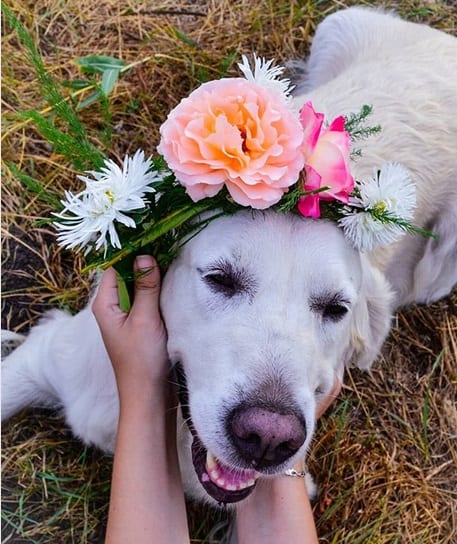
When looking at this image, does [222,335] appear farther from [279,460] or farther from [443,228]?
[443,228]

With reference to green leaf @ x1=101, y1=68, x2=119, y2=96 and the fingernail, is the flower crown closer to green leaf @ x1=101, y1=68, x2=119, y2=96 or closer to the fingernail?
the fingernail

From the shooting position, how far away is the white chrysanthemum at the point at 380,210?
189 centimetres

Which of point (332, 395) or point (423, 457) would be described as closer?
point (332, 395)

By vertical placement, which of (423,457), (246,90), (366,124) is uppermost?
(246,90)

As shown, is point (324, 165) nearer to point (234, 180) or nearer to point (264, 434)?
point (234, 180)

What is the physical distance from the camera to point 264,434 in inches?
70.3

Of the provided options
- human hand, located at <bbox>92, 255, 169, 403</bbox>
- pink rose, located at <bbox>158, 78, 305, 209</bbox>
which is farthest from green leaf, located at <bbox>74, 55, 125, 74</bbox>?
pink rose, located at <bbox>158, 78, 305, 209</bbox>

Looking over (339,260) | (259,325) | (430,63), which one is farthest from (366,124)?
(259,325)

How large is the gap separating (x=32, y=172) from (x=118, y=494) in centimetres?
173

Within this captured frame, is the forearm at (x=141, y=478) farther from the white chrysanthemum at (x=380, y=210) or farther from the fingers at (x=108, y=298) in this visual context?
the white chrysanthemum at (x=380, y=210)

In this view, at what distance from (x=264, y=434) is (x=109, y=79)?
211cm

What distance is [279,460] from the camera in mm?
1867

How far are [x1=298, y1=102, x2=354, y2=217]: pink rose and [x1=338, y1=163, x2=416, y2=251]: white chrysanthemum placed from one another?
0.25 feet

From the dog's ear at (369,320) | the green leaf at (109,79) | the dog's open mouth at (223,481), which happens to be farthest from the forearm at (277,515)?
the green leaf at (109,79)
